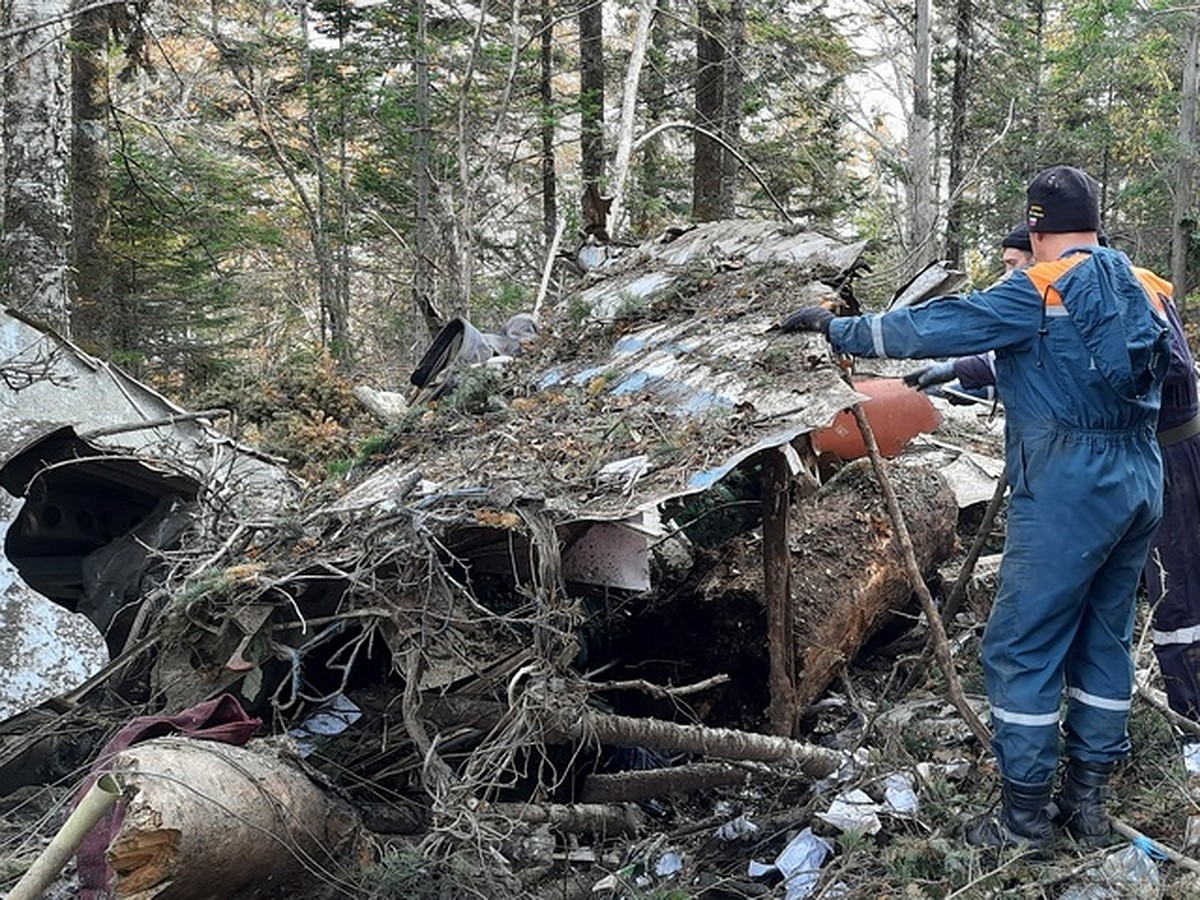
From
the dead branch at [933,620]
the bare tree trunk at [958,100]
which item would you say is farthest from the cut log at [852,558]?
the bare tree trunk at [958,100]

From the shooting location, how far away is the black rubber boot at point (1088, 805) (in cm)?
331

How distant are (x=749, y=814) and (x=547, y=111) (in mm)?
10689

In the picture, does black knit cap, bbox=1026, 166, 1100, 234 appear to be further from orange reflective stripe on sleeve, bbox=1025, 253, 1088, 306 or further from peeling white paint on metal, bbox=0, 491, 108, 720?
peeling white paint on metal, bbox=0, 491, 108, 720

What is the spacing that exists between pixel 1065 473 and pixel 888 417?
6.83ft

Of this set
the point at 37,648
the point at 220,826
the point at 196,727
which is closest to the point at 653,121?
the point at 37,648

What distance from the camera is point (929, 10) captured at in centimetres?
1376

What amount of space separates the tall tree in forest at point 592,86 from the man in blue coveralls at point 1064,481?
10721 millimetres

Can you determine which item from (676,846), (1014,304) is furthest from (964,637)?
(1014,304)

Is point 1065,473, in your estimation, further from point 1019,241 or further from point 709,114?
point 709,114

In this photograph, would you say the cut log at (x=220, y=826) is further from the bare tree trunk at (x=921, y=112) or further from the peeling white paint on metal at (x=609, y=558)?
the bare tree trunk at (x=921, y=112)

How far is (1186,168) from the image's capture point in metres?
17.1

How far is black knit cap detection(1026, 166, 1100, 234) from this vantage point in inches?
131

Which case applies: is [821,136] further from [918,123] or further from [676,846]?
[676,846]

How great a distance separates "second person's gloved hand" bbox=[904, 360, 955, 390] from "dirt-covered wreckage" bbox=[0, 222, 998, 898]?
0.42 metres
